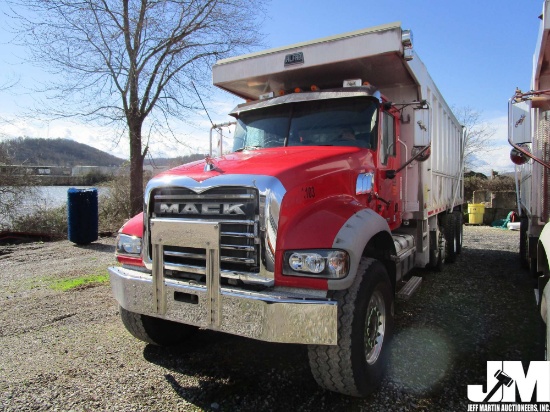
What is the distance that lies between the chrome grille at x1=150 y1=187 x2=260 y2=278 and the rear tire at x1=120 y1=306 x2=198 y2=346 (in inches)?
33.1

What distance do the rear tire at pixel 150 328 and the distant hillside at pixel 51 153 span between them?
1065cm

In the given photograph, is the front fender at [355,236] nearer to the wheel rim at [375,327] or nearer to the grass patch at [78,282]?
the wheel rim at [375,327]

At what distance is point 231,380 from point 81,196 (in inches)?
333

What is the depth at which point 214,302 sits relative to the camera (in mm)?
2742

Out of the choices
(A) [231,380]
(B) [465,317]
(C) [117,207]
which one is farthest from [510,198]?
(A) [231,380]

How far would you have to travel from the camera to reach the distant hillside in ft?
39.4

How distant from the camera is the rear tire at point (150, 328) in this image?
11.9 ft

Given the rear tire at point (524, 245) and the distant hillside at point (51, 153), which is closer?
the rear tire at point (524, 245)

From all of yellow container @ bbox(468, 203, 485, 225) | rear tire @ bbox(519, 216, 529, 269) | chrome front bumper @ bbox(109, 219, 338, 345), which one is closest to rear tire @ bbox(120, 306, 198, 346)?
chrome front bumper @ bbox(109, 219, 338, 345)

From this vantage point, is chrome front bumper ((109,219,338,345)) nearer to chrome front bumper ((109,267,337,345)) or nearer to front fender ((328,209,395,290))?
chrome front bumper ((109,267,337,345))

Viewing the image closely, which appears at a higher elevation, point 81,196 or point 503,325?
point 81,196

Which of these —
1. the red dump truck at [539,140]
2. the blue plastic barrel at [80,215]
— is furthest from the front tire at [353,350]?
the blue plastic barrel at [80,215]

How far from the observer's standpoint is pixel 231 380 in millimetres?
3260

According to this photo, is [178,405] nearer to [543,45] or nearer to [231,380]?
[231,380]
